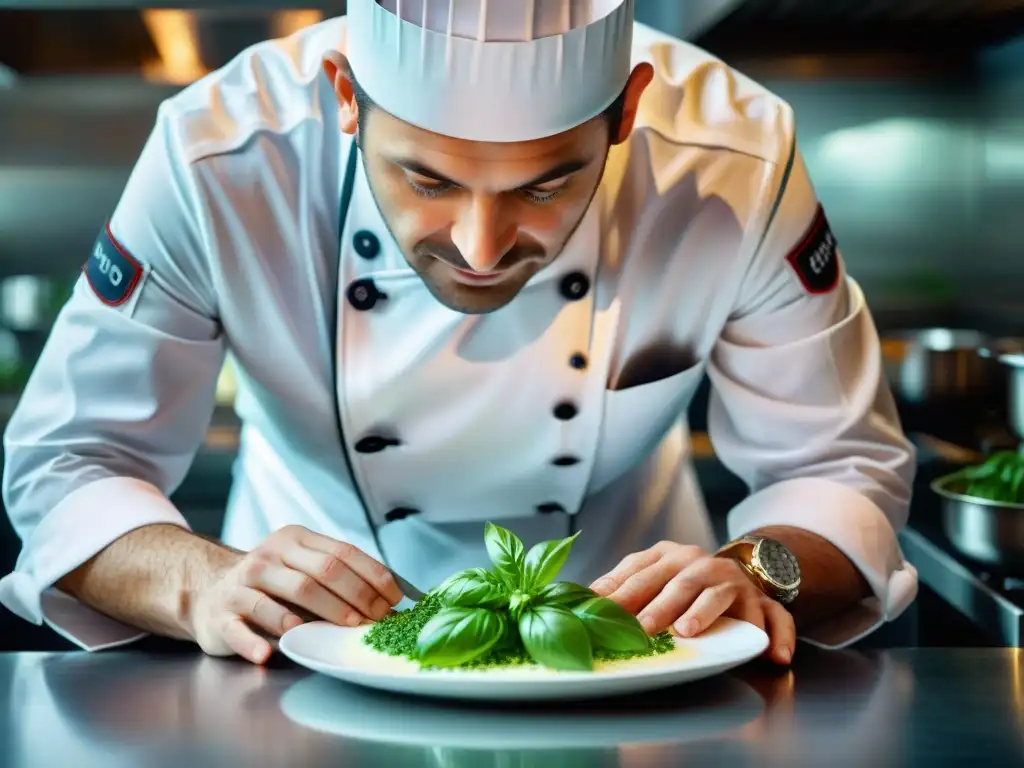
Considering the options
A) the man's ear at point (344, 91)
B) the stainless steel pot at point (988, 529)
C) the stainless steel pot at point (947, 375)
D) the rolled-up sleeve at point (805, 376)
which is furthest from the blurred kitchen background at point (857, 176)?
the man's ear at point (344, 91)

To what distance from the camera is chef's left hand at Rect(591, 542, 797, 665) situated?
116 cm

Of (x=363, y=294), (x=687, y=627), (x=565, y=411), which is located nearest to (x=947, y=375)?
(x=565, y=411)

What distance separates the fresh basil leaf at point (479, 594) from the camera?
1.05m

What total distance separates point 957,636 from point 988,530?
401 millimetres

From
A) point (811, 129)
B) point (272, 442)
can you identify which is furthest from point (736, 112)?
Answer: point (811, 129)

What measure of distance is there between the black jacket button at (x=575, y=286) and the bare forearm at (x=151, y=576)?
20.4 inches

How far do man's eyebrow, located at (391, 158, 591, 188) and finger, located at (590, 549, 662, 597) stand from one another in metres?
0.38

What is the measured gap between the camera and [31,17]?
107 inches

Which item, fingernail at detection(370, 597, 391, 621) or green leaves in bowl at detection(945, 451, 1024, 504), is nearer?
fingernail at detection(370, 597, 391, 621)

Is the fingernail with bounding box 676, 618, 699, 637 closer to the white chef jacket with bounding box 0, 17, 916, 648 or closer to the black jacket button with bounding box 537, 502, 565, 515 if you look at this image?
the white chef jacket with bounding box 0, 17, 916, 648

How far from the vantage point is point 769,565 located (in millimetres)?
1331

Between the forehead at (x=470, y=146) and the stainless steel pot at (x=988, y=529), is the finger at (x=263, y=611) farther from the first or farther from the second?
the stainless steel pot at (x=988, y=529)

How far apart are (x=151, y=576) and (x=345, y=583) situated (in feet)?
0.90

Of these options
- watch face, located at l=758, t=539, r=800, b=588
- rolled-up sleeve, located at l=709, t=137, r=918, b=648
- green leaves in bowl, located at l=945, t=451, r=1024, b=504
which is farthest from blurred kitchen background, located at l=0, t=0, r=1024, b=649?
watch face, located at l=758, t=539, r=800, b=588
